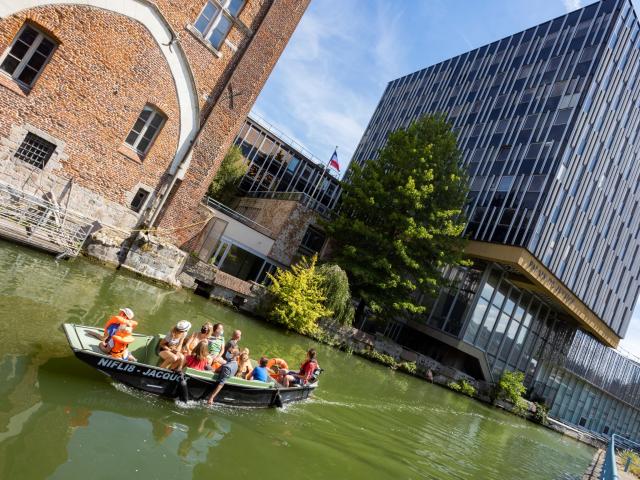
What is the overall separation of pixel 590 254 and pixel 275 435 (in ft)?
122

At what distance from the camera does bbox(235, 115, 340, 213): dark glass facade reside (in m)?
43.7

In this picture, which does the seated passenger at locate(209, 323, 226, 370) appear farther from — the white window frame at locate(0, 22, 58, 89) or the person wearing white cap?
the white window frame at locate(0, 22, 58, 89)

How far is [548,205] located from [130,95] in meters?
27.8

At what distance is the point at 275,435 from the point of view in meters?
8.49

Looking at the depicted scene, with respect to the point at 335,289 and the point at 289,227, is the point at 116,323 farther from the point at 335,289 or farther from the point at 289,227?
the point at 289,227

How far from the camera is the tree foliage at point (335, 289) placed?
23.3 m

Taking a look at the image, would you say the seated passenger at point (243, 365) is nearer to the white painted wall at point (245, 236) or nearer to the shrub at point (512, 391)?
the white painted wall at point (245, 236)

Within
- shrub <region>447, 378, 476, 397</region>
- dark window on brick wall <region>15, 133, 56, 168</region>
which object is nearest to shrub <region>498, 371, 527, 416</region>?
shrub <region>447, 378, 476, 397</region>

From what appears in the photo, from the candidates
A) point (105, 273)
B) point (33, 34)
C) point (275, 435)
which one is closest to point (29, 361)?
point (275, 435)

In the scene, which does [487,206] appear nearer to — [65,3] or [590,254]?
[590,254]

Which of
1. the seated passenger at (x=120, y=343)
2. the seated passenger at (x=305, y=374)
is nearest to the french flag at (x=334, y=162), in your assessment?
the seated passenger at (x=305, y=374)

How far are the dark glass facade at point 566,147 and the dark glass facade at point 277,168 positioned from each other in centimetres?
1424

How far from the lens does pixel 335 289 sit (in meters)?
23.5

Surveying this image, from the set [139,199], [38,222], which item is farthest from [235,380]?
[139,199]
